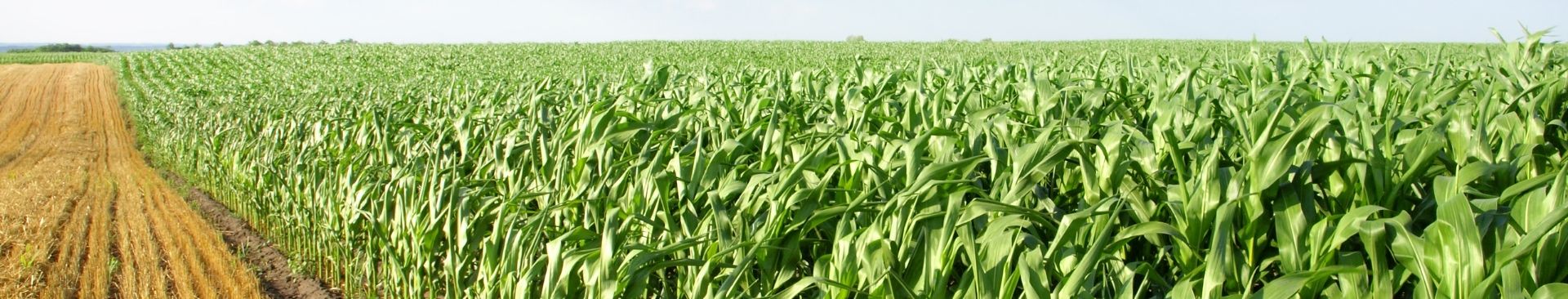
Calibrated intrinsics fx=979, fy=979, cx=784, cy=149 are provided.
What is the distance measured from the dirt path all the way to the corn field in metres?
1.03

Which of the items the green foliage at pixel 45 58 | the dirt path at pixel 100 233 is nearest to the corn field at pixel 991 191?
the dirt path at pixel 100 233

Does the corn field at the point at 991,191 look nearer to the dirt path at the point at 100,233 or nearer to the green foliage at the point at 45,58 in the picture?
the dirt path at the point at 100,233

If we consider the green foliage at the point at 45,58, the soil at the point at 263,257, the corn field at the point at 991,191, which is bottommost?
the green foliage at the point at 45,58

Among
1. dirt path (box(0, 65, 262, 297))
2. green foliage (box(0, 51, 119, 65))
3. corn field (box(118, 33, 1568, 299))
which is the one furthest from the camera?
green foliage (box(0, 51, 119, 65))

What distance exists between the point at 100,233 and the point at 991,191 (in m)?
6.28

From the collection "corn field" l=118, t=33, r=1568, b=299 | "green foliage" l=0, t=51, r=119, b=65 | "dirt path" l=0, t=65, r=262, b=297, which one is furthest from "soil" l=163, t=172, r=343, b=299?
"green foliage" l=0, t=51, r=119, b=65

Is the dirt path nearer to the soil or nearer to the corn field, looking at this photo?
the soil

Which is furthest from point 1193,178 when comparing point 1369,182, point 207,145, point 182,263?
point 207,145

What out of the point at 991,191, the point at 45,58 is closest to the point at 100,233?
the point at 991,191

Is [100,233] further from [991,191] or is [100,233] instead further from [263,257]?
[991,191]

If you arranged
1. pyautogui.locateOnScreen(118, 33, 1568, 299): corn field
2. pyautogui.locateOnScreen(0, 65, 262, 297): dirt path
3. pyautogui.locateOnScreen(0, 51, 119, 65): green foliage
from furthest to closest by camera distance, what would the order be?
pyautogui.locateOnScreen(0, 51, 119, 65): green foliage
pyautogui.locateOnScreen(0, 65, 262, 297): dirt path
pyautogui.locateOnScreen(118, 33, 1568, 299): corn field

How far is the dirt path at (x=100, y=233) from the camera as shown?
496 cm

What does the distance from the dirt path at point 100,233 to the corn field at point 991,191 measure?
40.4 inches

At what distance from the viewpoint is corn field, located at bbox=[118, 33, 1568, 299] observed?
1798 millimetres
